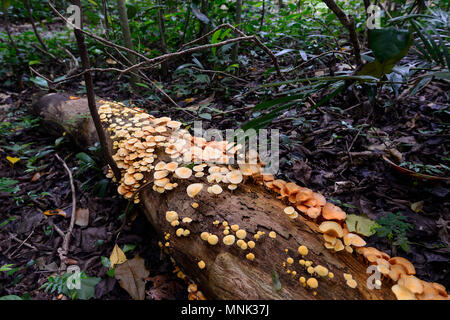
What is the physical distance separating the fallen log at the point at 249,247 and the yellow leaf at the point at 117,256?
18.9 inches

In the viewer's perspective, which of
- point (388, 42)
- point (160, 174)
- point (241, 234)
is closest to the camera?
point (388, 42)

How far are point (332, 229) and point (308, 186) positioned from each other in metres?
1.12

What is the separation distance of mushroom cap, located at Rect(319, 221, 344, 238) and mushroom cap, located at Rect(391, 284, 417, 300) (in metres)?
0.38

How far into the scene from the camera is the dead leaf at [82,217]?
273cm

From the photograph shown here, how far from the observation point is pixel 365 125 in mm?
3037

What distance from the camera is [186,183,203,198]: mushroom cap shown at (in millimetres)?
1943

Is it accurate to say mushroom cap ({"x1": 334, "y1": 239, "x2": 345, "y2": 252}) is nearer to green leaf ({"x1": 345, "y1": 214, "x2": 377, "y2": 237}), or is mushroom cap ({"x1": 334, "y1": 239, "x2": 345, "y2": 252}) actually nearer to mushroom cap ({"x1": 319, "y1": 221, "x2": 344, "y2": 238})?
mushroom cap ({"x1": 319, "y1": 221, "x2": 344, "y2": 238})

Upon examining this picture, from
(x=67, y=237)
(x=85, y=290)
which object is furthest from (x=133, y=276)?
(x=67, y=237)

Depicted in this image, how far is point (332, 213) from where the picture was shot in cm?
173

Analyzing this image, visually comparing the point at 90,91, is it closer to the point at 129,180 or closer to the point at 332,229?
the point at 129,180

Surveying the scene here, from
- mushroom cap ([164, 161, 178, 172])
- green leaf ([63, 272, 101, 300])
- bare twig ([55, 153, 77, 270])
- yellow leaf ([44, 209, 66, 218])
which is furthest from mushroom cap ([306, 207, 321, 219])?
yellow leaf ([44, 209, 66, 218])

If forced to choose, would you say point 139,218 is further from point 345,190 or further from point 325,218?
point 345,190

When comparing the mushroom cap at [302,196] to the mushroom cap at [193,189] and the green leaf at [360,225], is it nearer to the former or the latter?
the green leaf at [360,225]
